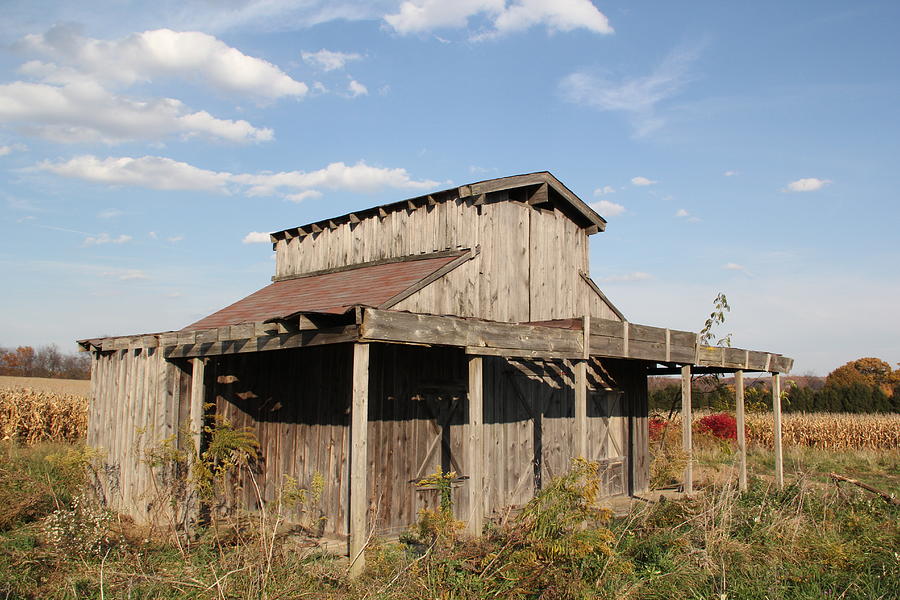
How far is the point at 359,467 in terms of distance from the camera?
Answer: 7152 millimetres

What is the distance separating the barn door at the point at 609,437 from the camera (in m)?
13.8

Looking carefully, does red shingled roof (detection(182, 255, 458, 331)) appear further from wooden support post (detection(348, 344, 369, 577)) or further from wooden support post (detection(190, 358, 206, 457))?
wooden support post (detection(348, 344, 369, 577))

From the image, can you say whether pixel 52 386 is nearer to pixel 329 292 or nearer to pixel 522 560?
pixel 329 292

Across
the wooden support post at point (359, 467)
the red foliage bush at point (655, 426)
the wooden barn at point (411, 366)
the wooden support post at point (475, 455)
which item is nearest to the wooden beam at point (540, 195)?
the wooden barn at point (411, 366)

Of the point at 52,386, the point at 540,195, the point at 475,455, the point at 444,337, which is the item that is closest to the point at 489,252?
the point at 540,195

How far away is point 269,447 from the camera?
11.2 meters

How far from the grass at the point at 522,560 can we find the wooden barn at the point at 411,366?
1.03m

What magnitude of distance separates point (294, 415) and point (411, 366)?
6.89 ft

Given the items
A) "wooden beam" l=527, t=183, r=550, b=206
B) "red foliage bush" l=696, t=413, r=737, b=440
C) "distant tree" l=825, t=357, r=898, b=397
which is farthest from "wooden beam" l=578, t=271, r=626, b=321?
"distant tree" l=825, t=357, r=898, b=397

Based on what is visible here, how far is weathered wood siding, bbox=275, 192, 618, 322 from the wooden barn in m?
0.03

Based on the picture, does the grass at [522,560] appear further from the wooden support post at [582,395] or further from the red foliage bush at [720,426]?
the red foliage bush at [720,426]

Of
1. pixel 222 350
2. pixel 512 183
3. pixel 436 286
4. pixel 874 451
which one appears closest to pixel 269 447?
pixel 222 350

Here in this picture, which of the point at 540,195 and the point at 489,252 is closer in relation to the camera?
the point at 489,252

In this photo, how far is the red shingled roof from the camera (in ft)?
33.4
